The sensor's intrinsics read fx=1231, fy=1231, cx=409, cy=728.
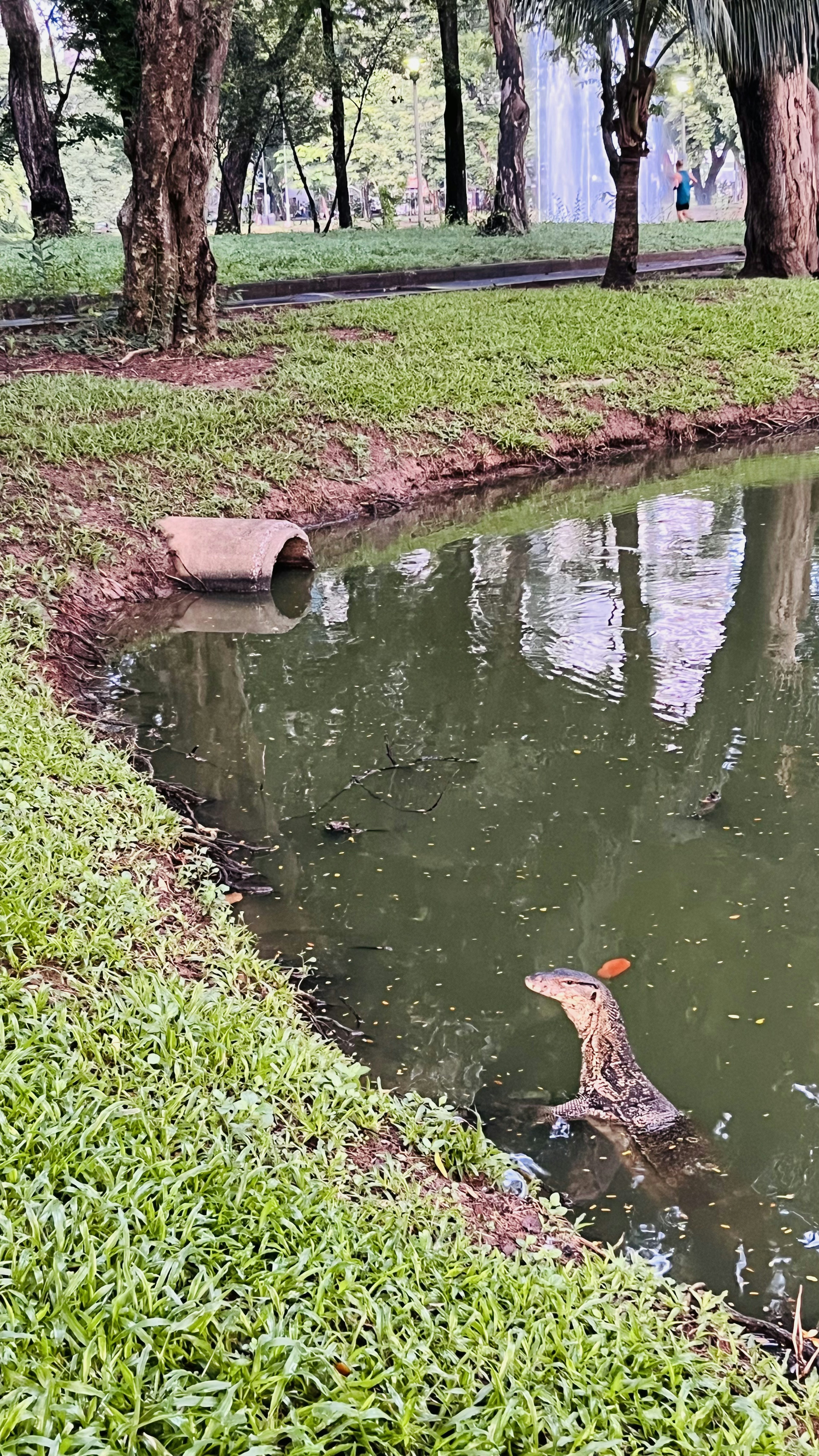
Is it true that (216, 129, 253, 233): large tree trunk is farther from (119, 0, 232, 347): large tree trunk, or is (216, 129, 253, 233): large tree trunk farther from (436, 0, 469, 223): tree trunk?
(119, 0, 232, 347): large tree trunk

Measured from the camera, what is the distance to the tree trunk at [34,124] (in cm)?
1672

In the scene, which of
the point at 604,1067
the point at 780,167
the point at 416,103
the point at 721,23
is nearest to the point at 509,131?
the point at 780,167

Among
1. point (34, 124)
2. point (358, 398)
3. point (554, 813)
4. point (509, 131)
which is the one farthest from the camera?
point (509, 131)

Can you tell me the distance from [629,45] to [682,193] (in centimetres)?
1651

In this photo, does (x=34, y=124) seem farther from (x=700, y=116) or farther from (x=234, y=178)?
(x=700, y=116)

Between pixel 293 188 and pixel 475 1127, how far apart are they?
196 feet

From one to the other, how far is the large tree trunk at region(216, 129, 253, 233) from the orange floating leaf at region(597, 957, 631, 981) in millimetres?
26369

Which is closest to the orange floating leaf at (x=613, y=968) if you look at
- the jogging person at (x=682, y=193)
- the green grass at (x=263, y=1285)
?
the green grass at (x=263, y=1285)

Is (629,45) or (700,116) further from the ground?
(700,116)

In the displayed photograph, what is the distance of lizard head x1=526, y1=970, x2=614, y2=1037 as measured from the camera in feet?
10.9

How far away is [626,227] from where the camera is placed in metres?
14.2

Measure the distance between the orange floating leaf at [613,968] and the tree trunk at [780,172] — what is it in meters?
14.4

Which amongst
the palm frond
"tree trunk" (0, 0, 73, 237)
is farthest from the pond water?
"tree trunk" (0, 0, 73, 237)

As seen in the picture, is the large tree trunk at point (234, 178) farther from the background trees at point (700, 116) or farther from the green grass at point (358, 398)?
the green grass at point (358, 398)
